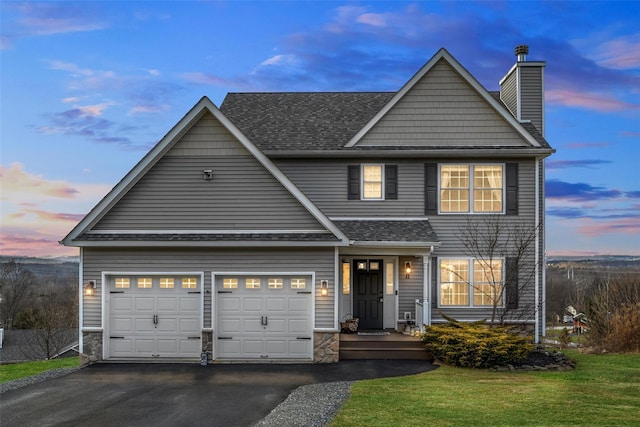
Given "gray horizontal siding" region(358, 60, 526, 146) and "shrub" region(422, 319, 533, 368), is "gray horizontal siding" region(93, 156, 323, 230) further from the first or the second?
"shrub" region(422, 319, 533, 368)

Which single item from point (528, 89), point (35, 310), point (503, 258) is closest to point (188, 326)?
point (503, 258)

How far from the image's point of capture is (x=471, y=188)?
17047 mm

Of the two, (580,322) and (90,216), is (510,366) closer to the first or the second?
(90,216)

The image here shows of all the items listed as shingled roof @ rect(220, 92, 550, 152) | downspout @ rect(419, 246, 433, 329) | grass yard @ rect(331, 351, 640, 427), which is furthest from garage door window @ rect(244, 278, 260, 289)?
downspout @ rect(419, 246, 433, 329)

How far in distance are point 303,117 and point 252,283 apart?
7396 mm

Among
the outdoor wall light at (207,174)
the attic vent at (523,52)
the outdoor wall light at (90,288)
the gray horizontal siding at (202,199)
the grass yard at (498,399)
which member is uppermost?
the attic vent at (523,52)

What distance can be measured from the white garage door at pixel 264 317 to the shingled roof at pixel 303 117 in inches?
190

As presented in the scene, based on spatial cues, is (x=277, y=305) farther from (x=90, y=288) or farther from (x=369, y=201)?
(x=90, y=288)

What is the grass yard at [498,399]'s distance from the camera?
8.60 meters

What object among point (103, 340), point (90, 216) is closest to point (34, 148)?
point (90, 216)

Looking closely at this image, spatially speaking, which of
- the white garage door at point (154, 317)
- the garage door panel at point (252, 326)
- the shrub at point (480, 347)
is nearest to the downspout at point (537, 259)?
the shrub at point (480, 347)

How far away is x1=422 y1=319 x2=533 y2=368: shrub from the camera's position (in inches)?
520

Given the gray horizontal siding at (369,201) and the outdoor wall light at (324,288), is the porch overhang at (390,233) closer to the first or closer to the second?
the gray horizontal siding at (369,201)

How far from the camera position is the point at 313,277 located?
47.5 feet
